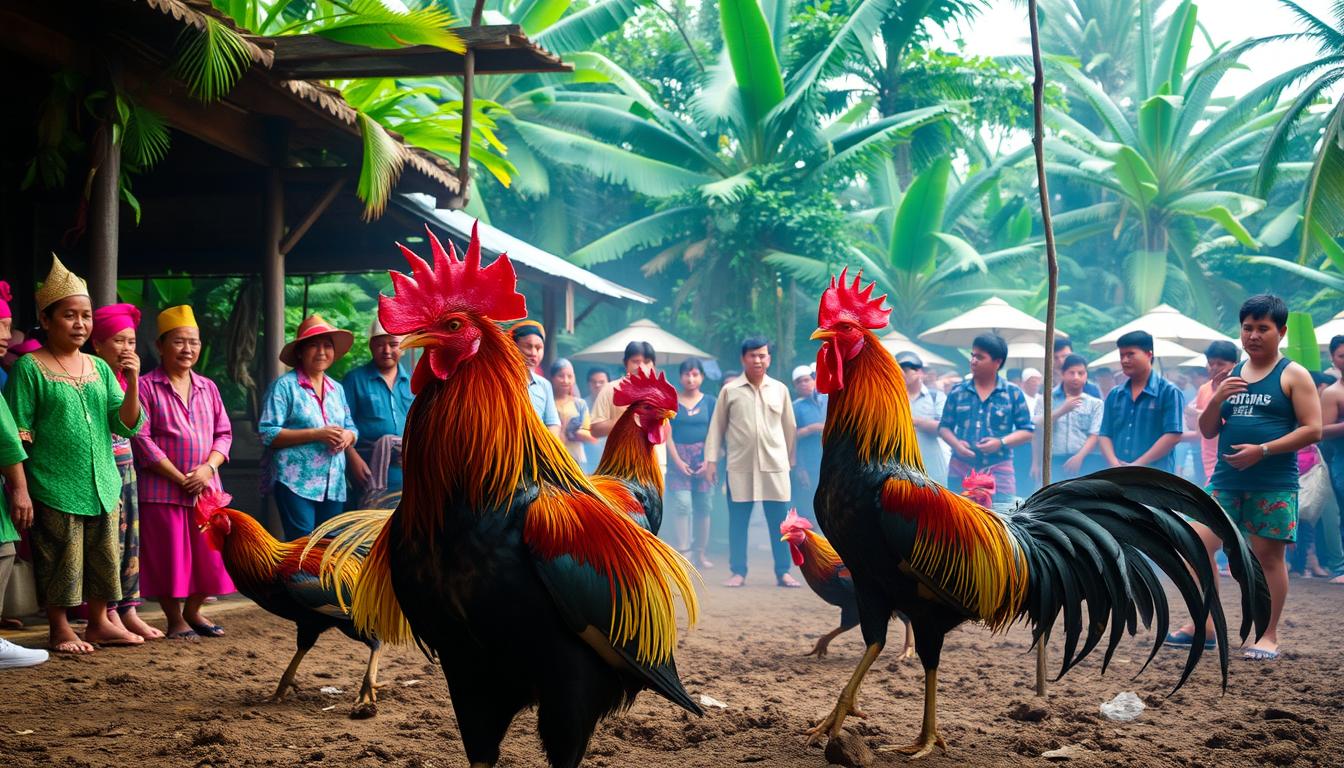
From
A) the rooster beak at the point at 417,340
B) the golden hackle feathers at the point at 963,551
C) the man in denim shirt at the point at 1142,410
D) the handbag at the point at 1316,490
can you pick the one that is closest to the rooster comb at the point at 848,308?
the golden hackle feathers at the point at 963,551

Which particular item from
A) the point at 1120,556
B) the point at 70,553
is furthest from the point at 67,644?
the point at 1120,556

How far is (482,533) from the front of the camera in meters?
2.60

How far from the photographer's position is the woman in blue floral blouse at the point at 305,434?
6.06m

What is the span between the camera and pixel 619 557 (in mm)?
2748

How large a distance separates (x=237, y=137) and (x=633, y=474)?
14.3 feet

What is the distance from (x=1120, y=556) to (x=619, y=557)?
219 centimetres

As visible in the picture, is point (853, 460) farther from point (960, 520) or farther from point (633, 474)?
point (633, 474)

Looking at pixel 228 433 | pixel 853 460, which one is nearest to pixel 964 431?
→ pixel 853 460

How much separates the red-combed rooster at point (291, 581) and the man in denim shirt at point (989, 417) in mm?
4670

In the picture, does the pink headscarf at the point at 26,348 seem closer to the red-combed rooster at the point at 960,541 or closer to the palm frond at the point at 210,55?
the palm frond at the point at 210,55

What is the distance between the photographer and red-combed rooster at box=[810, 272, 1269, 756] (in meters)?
3.78

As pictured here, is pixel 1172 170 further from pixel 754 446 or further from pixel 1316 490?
pixel 754 446

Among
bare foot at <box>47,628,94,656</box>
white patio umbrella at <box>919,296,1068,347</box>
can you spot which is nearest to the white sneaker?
bare foot at <box>47,628,94,656</box>

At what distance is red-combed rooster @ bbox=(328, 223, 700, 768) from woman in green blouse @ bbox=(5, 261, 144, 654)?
3074mm
